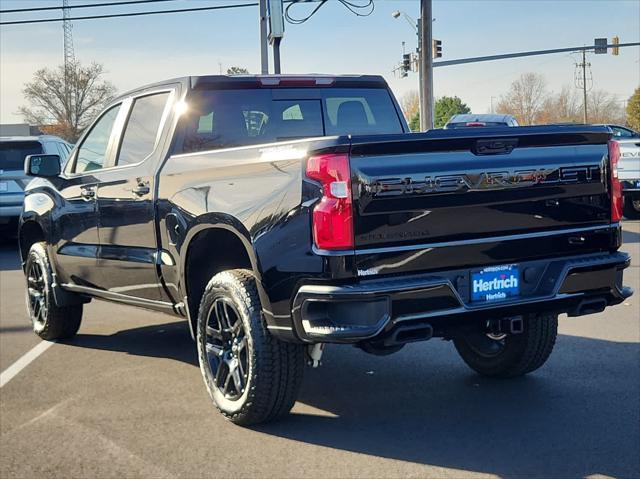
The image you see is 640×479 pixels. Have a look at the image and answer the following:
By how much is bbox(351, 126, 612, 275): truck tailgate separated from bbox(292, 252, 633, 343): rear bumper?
9 cm

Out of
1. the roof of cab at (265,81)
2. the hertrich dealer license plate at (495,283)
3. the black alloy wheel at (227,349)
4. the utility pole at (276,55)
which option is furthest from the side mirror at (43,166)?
the utility pole at (276,55)

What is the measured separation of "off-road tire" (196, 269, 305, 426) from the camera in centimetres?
445

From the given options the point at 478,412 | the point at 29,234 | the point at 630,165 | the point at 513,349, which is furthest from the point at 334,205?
the point at 630,165

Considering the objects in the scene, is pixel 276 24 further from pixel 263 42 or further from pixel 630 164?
pixel 263 42

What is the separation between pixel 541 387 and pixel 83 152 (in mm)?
3864

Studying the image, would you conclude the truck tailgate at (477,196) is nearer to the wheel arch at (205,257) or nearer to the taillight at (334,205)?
the taillight at (334,205)

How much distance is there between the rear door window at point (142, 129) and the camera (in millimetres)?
5711

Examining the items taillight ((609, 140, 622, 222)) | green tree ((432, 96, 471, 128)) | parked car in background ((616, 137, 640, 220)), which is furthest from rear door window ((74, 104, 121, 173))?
green tree ((432, 96, 471, 128))

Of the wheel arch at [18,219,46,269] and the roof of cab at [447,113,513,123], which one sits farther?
the roof of cab at [447,113,513,123]

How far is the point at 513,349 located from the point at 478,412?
29.1 inches

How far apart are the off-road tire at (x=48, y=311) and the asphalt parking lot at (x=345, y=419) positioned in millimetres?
225

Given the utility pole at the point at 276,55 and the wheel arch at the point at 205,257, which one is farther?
the utility pole at the point at 276,55

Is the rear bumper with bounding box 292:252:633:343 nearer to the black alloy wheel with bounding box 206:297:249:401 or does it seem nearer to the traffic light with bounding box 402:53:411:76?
the black alloy wheel with bounding box 206:297:249:401

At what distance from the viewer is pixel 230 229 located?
455cm
